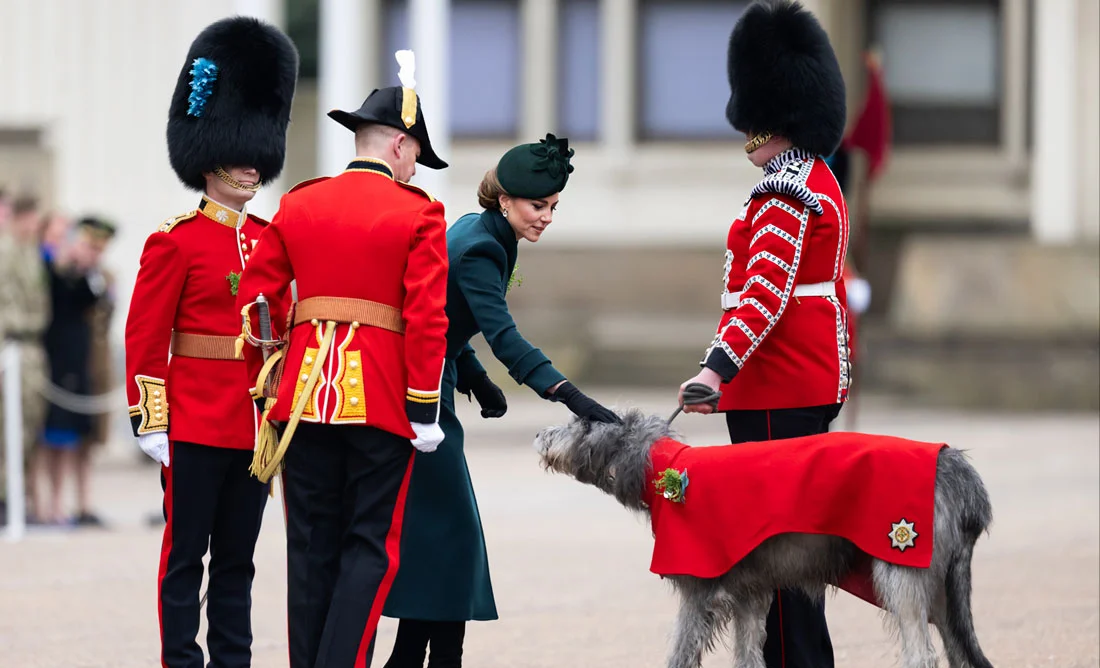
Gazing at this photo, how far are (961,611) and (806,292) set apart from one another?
1.08 m

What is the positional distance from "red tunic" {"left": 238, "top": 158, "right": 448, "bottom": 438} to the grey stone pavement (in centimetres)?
97

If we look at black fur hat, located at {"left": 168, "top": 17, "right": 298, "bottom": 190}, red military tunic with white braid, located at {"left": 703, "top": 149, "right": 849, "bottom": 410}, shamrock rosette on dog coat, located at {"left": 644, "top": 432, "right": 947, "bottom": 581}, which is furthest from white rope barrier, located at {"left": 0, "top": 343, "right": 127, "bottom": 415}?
shamrock rosette on dog coat, located at {"left": 644, "top": 432, "right": 947, "bottom": 581}

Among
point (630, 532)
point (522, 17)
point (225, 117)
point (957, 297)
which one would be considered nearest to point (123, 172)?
point (522, 17)

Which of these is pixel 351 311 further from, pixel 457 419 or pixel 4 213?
pixel 4 213

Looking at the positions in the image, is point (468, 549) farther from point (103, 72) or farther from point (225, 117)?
point (103, 72)

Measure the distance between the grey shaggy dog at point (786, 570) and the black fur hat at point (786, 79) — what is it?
1079 mm

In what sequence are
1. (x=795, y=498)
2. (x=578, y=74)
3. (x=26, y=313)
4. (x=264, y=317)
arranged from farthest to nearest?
(x=578, y=74) < (x=26, y=313) < (x=264, y=317) < (x=795, y=498)

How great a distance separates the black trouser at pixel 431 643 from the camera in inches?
213

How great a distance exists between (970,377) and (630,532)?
8.50 meters

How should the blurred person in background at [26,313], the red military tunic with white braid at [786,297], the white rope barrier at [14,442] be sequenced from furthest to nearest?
the blurred person in background at [26,313] < the white rope barrier at [14,442] < the red military tunic with white braid at [786,297]

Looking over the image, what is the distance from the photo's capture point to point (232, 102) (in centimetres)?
578

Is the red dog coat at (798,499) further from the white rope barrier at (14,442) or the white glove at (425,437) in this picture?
the white rope barrier at (14,442)

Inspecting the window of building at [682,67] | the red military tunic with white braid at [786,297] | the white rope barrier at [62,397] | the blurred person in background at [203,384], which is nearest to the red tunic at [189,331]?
the blurred person in background at [203,384]

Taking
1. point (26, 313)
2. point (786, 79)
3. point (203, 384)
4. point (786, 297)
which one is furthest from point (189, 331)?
point (26, 313)
